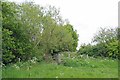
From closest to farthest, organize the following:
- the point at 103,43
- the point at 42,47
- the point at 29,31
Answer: the point at 29,31 → the point at 42,47 → the point at 103,43

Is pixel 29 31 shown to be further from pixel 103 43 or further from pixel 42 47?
pixel 103 43

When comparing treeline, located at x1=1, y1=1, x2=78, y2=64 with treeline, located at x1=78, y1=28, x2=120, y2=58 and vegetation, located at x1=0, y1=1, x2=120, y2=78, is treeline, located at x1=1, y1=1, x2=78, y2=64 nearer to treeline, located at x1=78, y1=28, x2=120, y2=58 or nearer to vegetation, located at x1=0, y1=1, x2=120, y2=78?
vegetation, located at x1=0, y1=1, x2=120, y2=78

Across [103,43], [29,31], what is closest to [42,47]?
[29,31]

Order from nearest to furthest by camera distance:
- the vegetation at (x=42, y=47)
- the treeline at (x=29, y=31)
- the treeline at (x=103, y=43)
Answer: the vegetation at (x=42, y=47) → the treeline at (x=29, y=31) → the treeline at (x=103, y=43)

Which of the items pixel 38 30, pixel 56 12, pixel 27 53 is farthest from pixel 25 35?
pixel 56 12

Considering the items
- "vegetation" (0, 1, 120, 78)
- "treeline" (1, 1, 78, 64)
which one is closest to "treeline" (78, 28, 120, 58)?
"vegetation" (0, 1, 120, 78)

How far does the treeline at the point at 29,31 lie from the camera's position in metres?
15.0

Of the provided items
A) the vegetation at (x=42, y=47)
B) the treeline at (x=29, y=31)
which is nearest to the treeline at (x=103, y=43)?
the vegetation at (x=42, y=47)

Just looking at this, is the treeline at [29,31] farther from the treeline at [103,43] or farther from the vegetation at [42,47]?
the treeline at [103,43]

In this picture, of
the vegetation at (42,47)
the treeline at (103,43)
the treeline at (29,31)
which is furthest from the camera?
the treeline at (103,43)

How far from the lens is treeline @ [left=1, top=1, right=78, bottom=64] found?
15005 mm

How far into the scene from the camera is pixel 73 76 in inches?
463

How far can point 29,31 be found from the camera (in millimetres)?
19391

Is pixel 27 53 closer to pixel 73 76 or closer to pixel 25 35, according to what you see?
pixel 25 35
